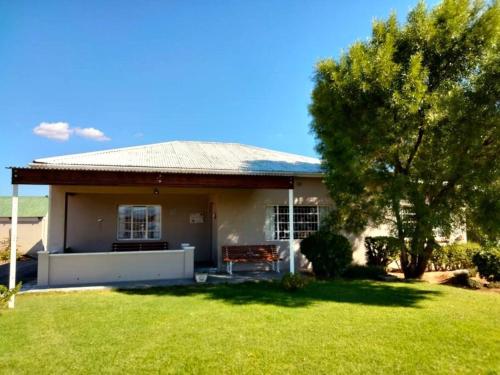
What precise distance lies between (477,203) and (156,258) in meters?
8.74

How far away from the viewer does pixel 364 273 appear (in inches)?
433

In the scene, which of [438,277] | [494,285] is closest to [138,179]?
[438,277]

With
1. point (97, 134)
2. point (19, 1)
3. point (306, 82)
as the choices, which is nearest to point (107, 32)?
point (19, 1)

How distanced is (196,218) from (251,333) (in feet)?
28.3

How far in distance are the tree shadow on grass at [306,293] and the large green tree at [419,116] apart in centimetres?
141

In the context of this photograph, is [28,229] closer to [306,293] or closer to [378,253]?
[306,293]

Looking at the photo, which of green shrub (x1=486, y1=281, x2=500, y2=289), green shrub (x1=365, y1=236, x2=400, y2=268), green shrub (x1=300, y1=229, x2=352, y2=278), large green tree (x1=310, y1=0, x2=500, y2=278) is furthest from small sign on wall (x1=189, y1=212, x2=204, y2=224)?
green shrub (x1=486, y1=281, x2=500, y2=289)

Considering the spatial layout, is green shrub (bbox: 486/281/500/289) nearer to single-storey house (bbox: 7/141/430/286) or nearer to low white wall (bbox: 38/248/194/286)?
single-storey house (bbox: 7/141/430/286)

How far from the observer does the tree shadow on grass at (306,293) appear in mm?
7594

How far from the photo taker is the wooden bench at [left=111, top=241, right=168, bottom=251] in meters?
12.6

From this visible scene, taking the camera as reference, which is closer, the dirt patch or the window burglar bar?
the dirt patch

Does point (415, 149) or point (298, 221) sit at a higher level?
point (415, 149)

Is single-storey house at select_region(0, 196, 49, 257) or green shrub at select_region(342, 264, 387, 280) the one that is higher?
single-storey house at select_region(0, 196, 49, 257)

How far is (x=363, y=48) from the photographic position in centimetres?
901
